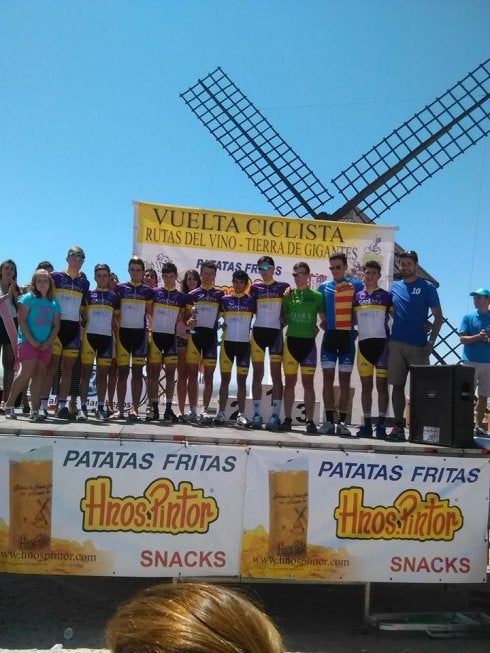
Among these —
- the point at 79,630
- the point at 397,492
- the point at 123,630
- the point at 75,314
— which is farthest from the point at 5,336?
the point at 123,630

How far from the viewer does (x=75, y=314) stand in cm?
656

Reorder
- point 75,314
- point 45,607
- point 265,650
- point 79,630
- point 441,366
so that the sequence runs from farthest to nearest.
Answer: point 75,314 < point 441,366 < point 45,607 < point 79,630 < point 265,650

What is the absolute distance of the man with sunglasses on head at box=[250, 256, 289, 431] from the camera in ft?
21.9

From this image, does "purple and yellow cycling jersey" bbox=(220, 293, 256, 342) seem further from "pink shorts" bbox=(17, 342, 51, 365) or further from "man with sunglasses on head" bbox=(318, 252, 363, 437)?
"pink shorts" bbox=(17, 342, 51, 365)

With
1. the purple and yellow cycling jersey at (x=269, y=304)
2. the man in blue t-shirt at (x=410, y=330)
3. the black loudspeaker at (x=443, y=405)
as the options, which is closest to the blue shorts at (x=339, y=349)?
Answer: the man in blue t-shirt at (x=410, y=330)

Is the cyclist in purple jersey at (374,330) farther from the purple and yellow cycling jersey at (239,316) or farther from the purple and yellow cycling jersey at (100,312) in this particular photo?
the purple and yellow cycling jersey at (100,312)

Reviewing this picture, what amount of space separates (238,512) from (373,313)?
270 centimetres

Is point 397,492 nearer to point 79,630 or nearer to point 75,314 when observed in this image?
point 79,630

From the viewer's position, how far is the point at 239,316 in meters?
6.74

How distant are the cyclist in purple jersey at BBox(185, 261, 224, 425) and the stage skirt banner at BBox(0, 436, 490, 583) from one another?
2.17m

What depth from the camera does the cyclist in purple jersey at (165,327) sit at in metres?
6.80

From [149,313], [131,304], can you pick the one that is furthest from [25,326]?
[149,313]

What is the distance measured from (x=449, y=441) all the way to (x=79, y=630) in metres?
3.26

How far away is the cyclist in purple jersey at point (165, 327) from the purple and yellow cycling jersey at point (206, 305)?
6.4 inches
